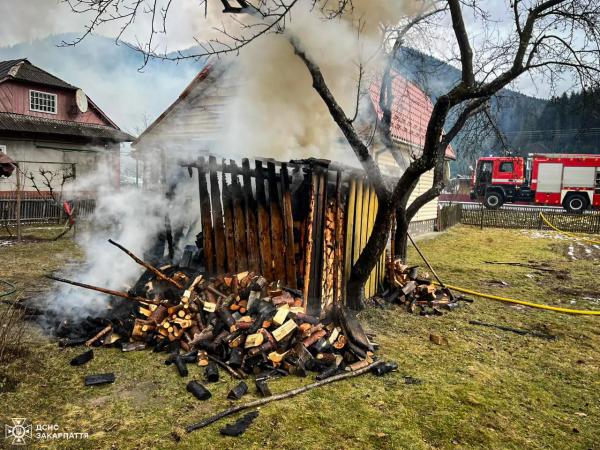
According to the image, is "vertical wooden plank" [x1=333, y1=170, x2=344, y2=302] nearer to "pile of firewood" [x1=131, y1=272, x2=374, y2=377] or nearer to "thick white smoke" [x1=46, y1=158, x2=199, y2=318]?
"pile of firewood" [x1=131, y1=272, x2=374, y2=377]

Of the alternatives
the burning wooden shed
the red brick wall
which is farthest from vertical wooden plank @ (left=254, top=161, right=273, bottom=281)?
the red brick wall

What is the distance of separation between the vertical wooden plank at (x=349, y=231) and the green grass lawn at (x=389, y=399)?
0.79m

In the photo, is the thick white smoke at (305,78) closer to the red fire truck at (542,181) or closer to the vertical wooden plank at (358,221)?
the vertical wooden plank at (358,221)

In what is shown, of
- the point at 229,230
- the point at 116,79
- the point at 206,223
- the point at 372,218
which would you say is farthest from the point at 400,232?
the point at 116,79

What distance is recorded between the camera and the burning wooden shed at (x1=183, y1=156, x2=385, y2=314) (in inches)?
211

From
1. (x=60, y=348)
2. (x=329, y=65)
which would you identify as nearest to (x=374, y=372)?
(x=60, y=348)

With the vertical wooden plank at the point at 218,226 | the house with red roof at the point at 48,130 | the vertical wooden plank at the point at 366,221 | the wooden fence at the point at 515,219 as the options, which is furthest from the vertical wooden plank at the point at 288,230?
the house with red roof at the point at 48,130

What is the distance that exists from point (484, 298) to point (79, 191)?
20973mm

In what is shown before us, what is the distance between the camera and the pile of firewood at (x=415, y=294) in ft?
22.4

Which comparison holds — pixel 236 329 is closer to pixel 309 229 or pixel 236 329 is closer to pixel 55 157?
pixel 309 229

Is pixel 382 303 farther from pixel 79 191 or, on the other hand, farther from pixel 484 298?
pixel 79 191

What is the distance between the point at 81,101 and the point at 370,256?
2262cm

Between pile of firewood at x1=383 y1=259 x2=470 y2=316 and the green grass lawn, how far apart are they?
63 centimetres

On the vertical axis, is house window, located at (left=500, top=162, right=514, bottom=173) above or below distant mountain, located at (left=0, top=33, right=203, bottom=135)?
below
